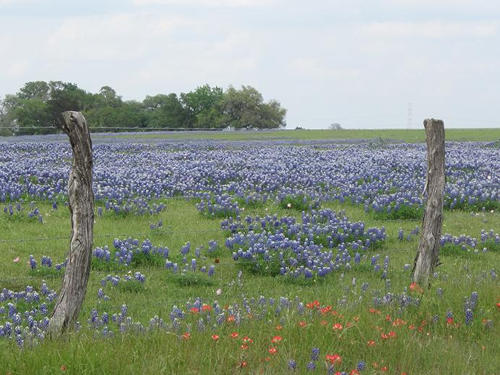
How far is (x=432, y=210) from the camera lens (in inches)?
329

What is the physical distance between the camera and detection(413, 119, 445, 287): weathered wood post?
27.2 feet

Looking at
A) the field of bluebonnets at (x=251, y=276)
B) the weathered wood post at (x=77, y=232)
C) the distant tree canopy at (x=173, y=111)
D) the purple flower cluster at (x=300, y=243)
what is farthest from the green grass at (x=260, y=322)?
the distant tree canopy at (x=173, y=111)

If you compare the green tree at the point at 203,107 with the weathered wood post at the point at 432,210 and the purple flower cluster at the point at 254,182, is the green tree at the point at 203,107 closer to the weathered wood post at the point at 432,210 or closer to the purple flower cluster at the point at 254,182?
the purple flower cluster at the point at 254,182

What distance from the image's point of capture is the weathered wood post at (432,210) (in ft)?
27.2

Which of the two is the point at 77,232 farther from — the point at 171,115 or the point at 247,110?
the point at 171,115

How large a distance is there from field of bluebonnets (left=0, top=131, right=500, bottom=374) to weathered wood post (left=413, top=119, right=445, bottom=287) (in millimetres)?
304

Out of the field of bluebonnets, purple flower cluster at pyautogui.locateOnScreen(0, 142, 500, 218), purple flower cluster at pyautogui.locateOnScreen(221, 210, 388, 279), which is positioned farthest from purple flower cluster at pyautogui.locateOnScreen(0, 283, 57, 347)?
purple flower cluster at pyautogui.locateOnScreen(0, 142, 500, 218)

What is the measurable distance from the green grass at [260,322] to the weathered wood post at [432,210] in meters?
0.22

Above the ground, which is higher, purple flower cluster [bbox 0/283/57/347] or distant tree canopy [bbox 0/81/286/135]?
distant tree canopy [bbox 0/81/286/135]

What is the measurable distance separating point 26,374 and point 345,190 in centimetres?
1047

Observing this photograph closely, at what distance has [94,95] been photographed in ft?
280

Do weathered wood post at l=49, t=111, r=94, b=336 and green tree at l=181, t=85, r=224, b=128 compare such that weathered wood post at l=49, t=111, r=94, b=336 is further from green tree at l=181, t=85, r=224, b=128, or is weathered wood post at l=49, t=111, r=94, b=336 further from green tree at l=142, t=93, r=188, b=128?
green tree at l=142, t=93, r=188, b=128

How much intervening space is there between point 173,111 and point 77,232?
8441cm

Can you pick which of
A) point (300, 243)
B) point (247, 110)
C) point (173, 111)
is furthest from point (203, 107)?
point (300, 243)
